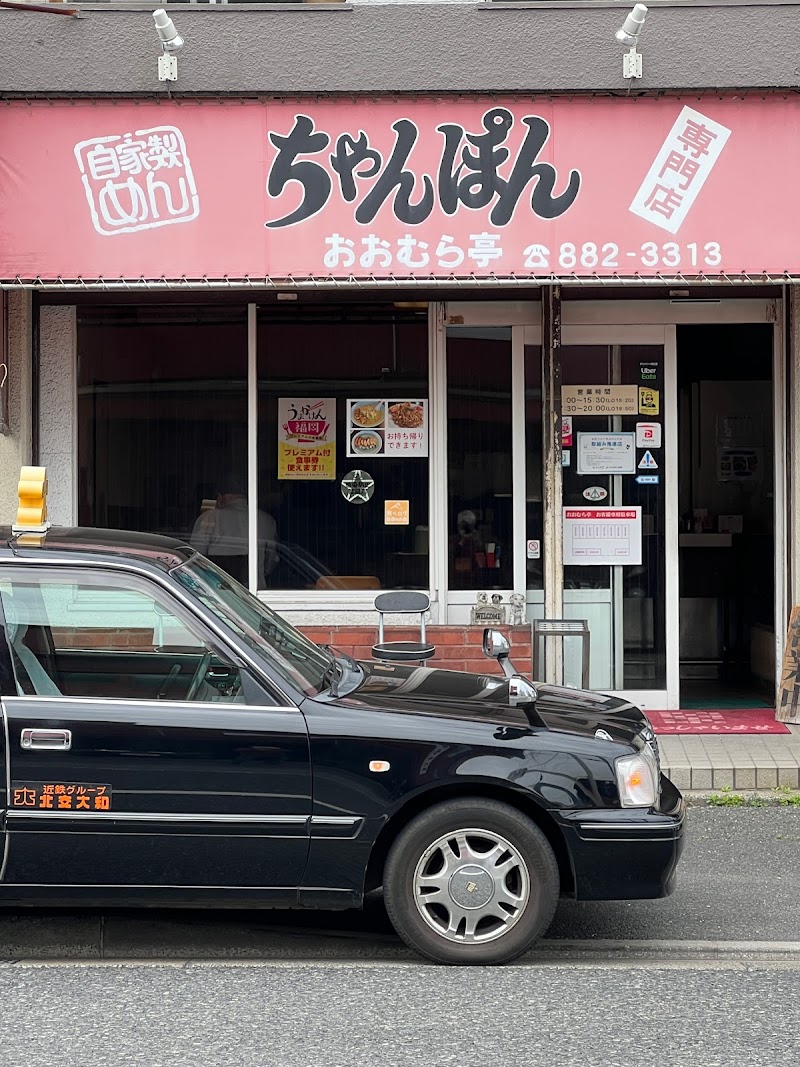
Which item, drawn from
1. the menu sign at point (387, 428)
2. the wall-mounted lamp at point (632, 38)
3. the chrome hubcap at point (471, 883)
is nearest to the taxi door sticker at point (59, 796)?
the chrome hubcap at point (471, 883)

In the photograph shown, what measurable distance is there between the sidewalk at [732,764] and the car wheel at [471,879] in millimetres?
3271

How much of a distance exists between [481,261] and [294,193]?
1260 mm

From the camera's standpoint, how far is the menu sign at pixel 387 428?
9.99 m

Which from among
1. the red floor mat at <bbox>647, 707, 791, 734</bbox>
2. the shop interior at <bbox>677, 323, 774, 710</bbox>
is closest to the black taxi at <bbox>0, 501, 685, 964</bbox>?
the red floor mat at <bbox>647, 707, 791, 734</bbox>

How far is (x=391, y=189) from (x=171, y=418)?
2.50m

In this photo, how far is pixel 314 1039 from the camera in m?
4.38

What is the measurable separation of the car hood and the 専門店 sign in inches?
137

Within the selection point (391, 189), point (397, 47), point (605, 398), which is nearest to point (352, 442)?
point (605, 398)

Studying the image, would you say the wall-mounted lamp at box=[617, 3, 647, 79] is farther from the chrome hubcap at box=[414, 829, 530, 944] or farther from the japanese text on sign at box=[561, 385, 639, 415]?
the chrome hubcap at box=[414, 829, 530, 944]

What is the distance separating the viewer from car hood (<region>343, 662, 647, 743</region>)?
5234 mm

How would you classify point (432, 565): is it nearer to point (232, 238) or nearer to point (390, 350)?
A: point (390, 350)

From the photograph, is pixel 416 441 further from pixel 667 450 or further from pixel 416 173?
pixel 416 173

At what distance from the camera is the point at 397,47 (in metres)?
9.22

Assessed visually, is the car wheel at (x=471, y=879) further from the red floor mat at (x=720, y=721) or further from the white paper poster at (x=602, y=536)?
the white paper poster at (x=602, y=536)
